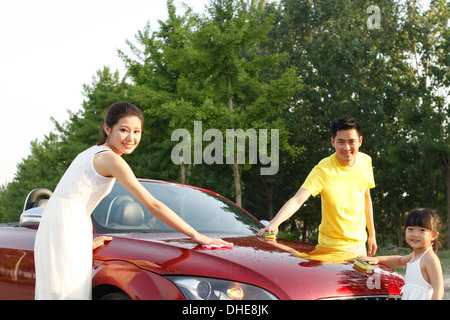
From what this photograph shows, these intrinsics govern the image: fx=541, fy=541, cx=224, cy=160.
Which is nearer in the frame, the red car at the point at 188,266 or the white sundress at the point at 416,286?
the red car at the point at 188,266

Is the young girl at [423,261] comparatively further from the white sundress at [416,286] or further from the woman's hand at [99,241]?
the woman's hand at [99,241]

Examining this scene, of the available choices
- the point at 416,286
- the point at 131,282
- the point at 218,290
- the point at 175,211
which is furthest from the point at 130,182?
the point at 416,286

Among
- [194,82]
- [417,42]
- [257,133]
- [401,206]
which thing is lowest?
[401,206]

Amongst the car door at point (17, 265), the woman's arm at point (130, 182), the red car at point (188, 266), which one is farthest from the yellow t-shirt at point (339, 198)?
the car door at point (17, 265)

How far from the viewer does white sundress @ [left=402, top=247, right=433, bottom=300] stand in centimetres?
309

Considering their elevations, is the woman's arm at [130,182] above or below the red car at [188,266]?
above

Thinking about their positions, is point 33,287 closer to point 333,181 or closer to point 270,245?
point 270,245

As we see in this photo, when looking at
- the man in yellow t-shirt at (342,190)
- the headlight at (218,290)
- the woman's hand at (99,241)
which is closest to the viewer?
the headlight at (218,290)

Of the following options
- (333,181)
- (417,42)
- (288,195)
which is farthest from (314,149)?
(333,181)

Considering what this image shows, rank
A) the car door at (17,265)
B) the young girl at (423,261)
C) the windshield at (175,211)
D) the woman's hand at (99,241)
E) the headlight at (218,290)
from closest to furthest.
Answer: the headlight at (218,290) → the young girl at (423,261) → the woman's hand at (99,241) → the car door at (17,265) → the windshield at (175,211)

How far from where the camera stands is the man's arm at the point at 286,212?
3.96 m

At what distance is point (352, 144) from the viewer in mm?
4227

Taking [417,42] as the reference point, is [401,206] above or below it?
below

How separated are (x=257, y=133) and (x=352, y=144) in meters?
15.1
